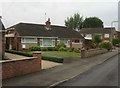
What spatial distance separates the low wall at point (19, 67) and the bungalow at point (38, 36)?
86.5ft

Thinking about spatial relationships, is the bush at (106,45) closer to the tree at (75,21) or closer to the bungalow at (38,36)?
the bungalow at (38,36)

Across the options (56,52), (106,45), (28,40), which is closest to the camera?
(56,52)

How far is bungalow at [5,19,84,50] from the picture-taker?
44625mm

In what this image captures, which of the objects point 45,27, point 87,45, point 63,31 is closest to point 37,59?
point 45,27

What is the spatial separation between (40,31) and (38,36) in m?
2.70

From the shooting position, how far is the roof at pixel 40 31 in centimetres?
4648

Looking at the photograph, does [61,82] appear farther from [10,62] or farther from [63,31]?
[63,31]

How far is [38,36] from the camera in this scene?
47125 millimetres

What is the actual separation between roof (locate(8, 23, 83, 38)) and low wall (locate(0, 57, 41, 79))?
27182mm

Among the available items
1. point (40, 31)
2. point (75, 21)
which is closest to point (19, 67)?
point (40, 31)

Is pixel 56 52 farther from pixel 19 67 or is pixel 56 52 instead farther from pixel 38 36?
pixel 19 67

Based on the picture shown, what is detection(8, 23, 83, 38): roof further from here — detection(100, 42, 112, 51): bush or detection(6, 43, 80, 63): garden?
detection(100, 42, 112, 51): bush

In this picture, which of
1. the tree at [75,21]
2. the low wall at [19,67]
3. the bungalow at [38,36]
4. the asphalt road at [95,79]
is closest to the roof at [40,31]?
the bungalow at [38,36]

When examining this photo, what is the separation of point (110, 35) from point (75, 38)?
3719 cm
